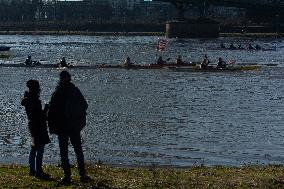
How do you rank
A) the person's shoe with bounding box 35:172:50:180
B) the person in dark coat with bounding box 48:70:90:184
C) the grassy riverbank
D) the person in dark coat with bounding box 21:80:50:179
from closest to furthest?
the person in dark coat with bounding box 48:70:90:184 → the grassy riverbank → the person in dark coat with bounding box 21:80:50:179 → the person's shoe with bounding box 35:172:50:180

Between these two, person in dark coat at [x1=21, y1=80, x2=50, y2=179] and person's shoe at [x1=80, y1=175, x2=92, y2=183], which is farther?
person in dark coat at [x1=21, y1=80, x2=50, y2=179]

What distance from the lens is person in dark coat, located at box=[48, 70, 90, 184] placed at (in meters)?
12.4

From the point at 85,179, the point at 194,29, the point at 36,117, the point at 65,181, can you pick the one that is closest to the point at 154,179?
the point at 85,179

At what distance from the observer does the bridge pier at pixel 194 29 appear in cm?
15888

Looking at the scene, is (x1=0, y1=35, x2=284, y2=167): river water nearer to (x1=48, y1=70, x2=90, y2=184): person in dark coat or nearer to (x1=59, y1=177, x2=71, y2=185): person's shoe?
(x1=59, y1=177, x2=71, y2=185): person's shoe

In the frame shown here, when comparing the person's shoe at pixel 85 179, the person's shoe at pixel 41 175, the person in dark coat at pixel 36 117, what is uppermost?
the person in dark coat at pixel 36 117

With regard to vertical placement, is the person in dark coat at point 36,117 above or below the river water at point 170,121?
above

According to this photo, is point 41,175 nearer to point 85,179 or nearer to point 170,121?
point 85,179

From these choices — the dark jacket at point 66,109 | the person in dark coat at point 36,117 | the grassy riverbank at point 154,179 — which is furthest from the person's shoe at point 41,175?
the dark jacket at point 66,109

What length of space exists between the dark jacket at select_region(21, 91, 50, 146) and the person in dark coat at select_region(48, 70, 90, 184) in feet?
2.53

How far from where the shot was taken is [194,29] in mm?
158875

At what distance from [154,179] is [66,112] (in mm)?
Result: 2272

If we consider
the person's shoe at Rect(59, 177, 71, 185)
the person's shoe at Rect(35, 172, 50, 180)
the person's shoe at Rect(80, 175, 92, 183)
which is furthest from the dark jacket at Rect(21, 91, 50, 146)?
the person's shoe at Rect(80, 175, 92, 183)

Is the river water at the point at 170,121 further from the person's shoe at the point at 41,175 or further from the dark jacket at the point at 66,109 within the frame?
the dark jacket at the point at 66,109
